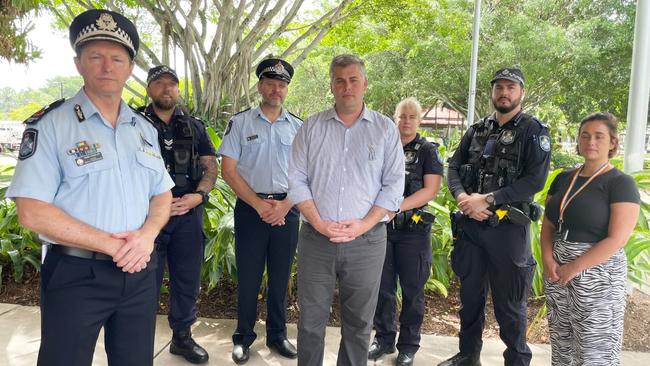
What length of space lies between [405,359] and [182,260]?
1606 mm

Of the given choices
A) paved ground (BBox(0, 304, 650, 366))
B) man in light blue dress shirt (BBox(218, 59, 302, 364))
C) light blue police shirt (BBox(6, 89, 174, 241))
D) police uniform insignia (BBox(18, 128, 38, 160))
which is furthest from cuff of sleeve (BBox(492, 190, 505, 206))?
police uniform insignia (BBox(18, 128, 38, 160))

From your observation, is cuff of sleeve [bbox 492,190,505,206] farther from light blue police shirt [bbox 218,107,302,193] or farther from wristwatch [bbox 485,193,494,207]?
light blue police shirt [bbox 218,107,302,193]

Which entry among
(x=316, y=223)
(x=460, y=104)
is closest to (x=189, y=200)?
(x=316, y=223)

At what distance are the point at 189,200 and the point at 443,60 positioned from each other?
1675 cm

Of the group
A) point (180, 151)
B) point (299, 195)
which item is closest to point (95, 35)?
point (299, 195)

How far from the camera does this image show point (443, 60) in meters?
18.0

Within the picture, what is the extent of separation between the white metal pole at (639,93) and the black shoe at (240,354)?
337cm

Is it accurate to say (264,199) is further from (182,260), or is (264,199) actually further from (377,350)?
(377,350)

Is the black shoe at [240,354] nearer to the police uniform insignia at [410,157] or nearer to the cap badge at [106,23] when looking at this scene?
the police uniform insignia at [410,157]

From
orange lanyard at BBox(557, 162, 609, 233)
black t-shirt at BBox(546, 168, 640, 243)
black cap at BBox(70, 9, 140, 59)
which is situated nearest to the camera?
black cap at BBox(70, 9, 140, 59)

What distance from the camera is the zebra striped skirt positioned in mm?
2324

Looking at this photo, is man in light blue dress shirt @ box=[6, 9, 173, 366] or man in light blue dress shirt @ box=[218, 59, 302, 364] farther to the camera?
man in light blue dress shirt @ box=[218, 59, 302, 364]

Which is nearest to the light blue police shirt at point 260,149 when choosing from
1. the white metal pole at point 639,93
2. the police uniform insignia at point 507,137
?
the police uniform insignia at point 507,137

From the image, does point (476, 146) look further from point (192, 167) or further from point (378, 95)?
point (378, 95)
